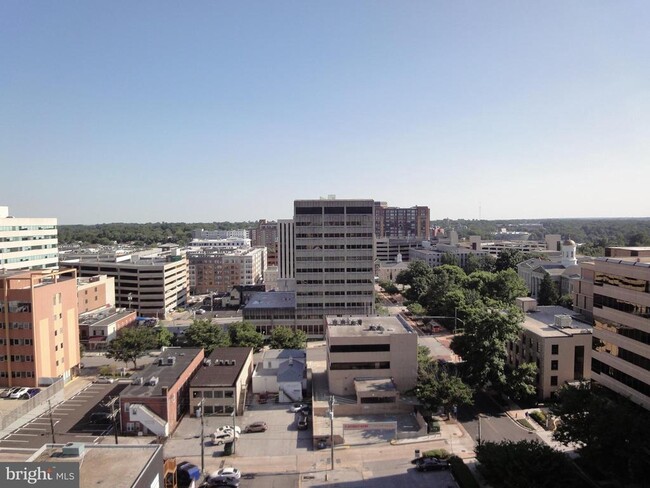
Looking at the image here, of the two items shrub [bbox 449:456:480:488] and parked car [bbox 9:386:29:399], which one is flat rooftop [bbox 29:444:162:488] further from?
parked car [bbox 9:386:29:399]

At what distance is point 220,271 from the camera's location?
5133 inches

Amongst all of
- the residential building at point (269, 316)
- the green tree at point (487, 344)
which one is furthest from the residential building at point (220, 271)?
the green tree at point (487, 344)

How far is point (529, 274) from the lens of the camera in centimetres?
11138

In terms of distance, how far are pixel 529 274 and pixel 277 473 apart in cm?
9338

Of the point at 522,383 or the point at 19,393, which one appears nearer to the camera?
the point at 522,383

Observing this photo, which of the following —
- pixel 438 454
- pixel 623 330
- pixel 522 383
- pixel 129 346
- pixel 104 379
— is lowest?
pixel 104 379

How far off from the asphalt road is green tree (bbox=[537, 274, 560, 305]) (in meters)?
50.3

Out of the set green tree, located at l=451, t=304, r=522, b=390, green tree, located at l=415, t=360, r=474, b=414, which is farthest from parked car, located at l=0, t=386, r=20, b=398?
green tree, located at l=451, t=304, r=522, b=390

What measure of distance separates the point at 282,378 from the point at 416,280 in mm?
64883

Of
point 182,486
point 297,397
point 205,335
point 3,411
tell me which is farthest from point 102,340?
point 182,486

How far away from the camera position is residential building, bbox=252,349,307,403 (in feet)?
167

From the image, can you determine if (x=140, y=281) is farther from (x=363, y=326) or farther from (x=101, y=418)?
(x=363, y=326)

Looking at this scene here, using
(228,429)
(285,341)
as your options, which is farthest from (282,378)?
(285,341)

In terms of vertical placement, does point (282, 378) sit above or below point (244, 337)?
below
